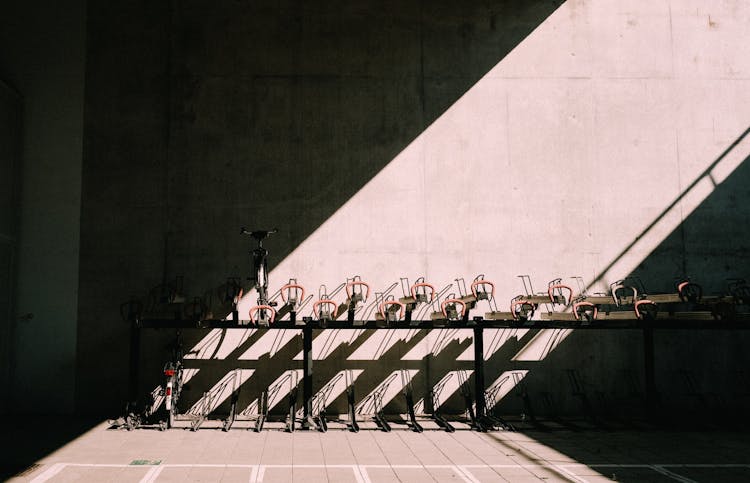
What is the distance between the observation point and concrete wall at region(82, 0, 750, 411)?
12.9 m

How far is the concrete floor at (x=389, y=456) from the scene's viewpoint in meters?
8.14

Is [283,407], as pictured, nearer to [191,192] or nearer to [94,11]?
[191,192]

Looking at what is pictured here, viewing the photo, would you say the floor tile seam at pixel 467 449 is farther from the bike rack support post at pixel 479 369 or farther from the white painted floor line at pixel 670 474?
the white painted floor line at pixel 670 474

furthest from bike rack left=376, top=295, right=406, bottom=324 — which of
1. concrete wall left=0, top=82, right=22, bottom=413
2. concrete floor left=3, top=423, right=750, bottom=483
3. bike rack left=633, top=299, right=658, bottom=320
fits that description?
concrete wall left=0, top=82, right=22, bottom=413

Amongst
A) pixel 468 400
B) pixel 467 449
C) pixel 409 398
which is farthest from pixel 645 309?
pixel 409 398

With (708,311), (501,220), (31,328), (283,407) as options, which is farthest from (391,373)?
(31,328)

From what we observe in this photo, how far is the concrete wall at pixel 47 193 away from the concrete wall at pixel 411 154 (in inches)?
12.1

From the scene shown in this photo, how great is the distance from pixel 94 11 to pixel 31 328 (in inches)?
249

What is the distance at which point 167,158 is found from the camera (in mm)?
13094

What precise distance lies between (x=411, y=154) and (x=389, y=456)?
623cm

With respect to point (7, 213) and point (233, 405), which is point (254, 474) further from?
point (7, 213)

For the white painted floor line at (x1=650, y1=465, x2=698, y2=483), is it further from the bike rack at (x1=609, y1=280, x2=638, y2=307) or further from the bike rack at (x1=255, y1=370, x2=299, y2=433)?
the bike rack at (x1=255, y1=370, x2=299, y2=433)

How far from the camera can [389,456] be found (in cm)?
923

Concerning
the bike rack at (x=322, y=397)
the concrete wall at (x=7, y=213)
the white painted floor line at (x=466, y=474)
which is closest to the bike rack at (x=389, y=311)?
the bike rack at (x=322, y=397)
